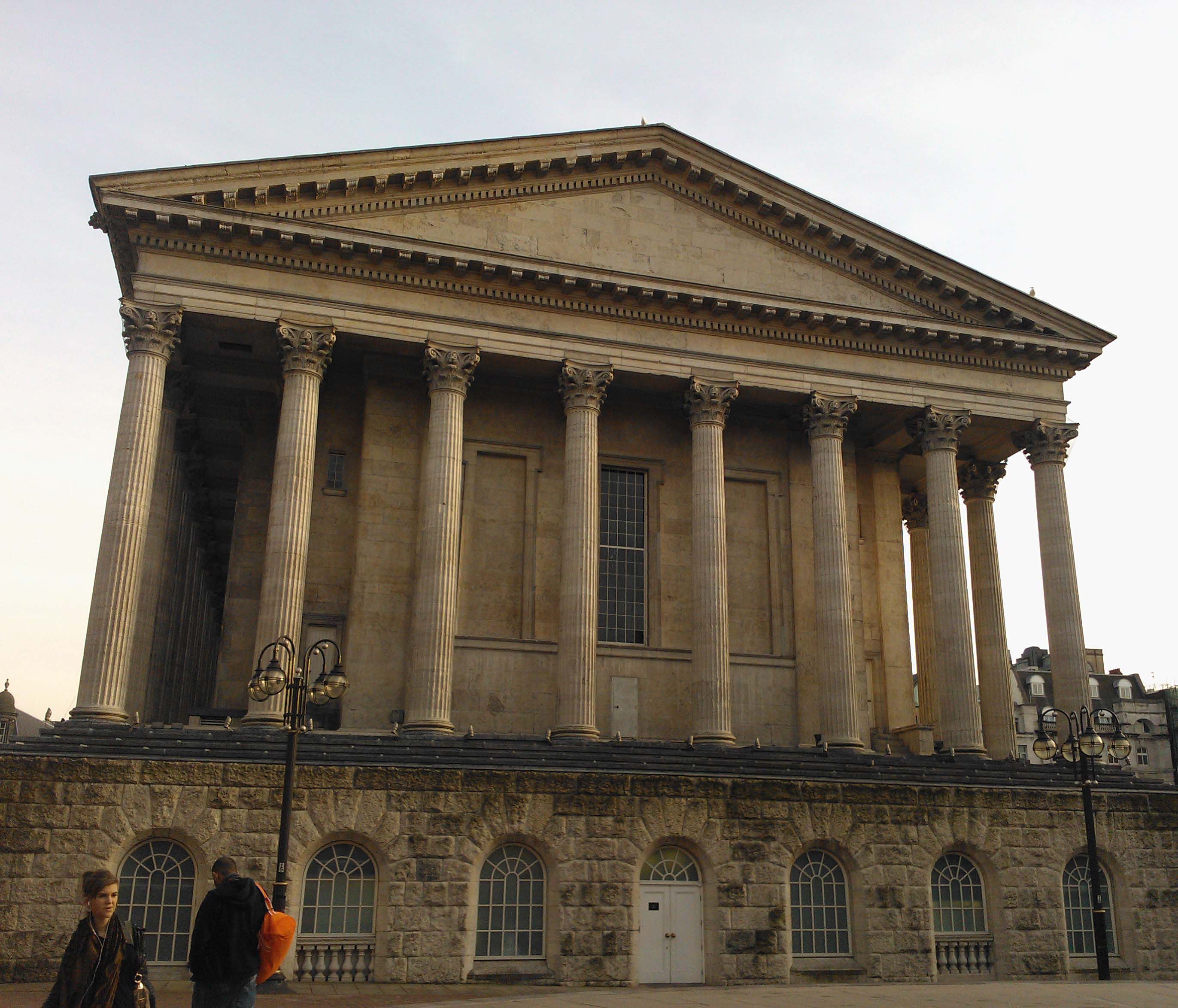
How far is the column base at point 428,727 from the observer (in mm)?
28797

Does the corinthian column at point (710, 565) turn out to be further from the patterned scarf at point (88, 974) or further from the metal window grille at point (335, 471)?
the patterned scarf at point (88, 974)

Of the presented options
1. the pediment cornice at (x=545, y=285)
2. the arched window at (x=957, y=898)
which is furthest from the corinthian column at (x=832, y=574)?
the arched window at (x=957, y=898)

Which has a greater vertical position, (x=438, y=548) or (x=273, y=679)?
(x=438, y=548)

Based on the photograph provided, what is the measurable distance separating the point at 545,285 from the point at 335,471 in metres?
8.46

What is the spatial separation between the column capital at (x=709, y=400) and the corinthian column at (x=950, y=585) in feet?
21.9

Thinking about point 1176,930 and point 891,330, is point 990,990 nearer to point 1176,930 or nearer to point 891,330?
point 1176,930

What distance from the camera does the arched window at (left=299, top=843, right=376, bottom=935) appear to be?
2206 centimetres

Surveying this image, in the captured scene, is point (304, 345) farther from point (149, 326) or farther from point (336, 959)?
point (336, 959)

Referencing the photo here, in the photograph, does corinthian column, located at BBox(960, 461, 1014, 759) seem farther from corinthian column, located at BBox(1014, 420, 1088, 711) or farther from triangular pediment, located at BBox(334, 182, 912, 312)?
triangular pediment, located at BBox(334, 182, 912, 312)

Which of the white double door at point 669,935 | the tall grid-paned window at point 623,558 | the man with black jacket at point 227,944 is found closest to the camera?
the man with black jacket at point 227,944

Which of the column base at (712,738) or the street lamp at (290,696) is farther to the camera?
the column base at (712,738)

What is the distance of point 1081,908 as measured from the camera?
26.7 meters

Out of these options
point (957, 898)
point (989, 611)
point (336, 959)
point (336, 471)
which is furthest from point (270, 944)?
point (989, 611)

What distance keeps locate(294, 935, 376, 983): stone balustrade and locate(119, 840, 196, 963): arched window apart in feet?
7.08
